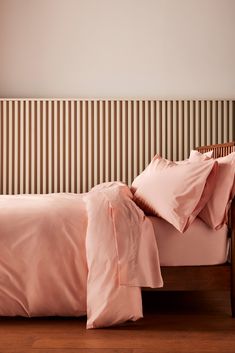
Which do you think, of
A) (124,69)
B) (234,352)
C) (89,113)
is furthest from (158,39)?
(234,352)

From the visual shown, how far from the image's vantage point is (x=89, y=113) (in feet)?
14.6

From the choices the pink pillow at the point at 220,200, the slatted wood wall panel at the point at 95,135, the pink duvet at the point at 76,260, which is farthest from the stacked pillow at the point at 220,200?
the slatted wood wall panel at the point at 95,135

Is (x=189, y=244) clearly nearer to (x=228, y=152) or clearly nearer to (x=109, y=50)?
(x=228, y=152)

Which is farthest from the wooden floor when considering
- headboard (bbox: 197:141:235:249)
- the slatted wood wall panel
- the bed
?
the slatted wood wall panel

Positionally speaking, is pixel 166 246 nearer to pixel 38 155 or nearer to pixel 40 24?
pixel 38 155

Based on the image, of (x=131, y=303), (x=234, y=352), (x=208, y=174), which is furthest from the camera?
(x=208, y=174)

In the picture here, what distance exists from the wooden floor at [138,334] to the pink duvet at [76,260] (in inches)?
2.4

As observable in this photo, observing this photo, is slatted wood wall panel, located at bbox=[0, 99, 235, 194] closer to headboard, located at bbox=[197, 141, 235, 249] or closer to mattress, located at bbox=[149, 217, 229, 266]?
headboard, located at bbox=[197, 141, 235, 249]

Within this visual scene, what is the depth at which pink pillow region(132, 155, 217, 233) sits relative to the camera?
2.28m

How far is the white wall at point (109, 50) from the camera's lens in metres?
4.50

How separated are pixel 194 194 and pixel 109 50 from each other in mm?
2539

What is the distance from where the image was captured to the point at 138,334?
6.80 ft

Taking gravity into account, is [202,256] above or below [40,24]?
below

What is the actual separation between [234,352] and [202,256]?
1.81 ft
